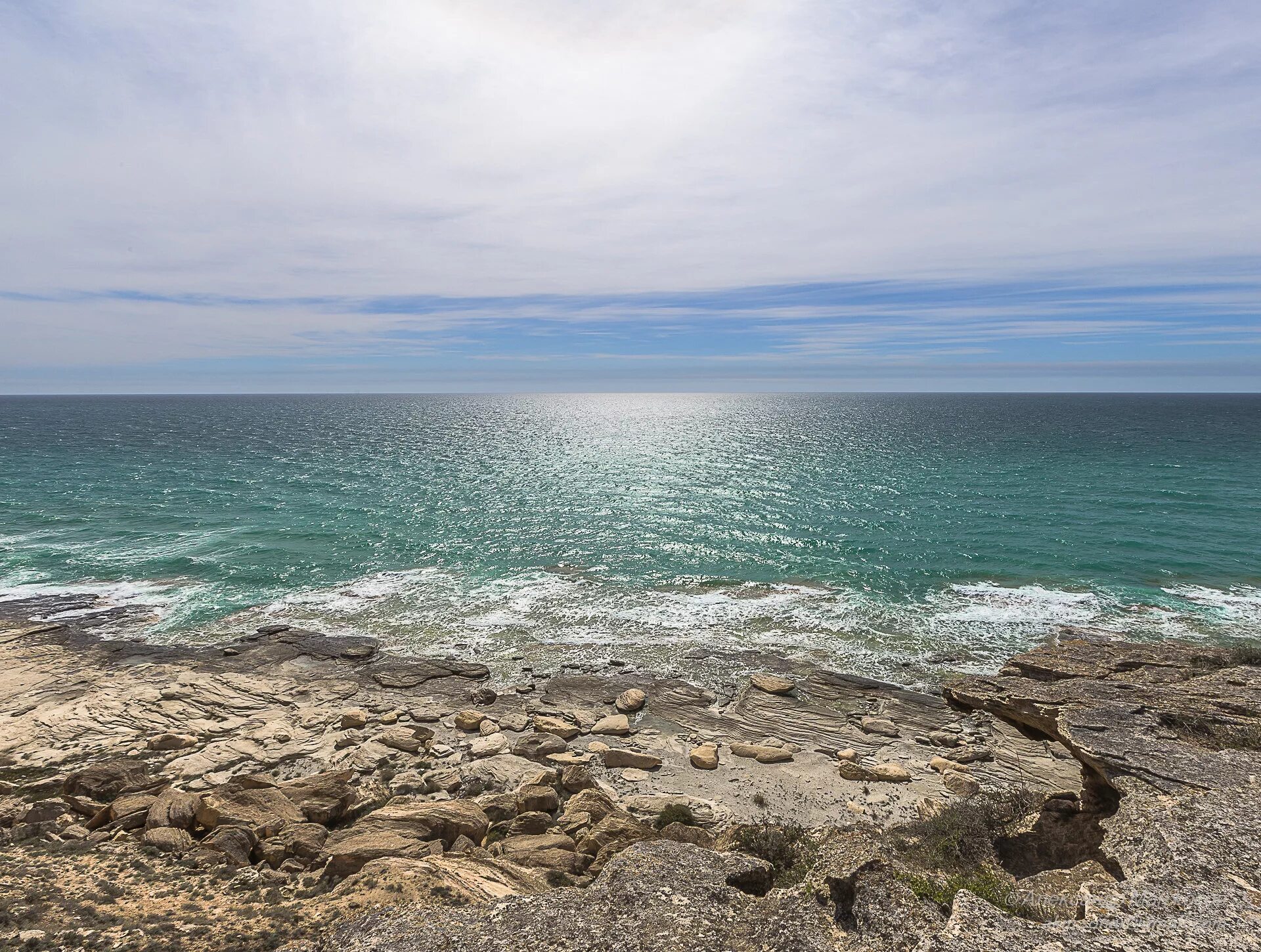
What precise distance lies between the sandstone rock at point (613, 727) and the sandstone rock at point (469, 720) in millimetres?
4028

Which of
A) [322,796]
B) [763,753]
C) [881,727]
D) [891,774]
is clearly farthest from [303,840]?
[881,727]

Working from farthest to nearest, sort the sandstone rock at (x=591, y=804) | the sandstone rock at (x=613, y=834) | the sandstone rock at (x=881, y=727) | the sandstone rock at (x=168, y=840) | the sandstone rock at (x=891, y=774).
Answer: the sandstone rock at (x=881, y=727) < the sandstone rock at (x=891, y=774) < the sandstone rock at (x=591, y=804) < the sandstone rock at (x=613, y=834) < the sandstone rock at (x=168, y=840)

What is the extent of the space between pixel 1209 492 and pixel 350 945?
246ft

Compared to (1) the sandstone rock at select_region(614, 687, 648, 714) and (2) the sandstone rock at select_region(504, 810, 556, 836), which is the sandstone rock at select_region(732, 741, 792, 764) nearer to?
(1) the sandstone rock at select_region(614, 687, 648, 714)

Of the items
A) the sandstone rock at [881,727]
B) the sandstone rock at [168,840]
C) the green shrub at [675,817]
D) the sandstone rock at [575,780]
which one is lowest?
the sandstone rock at [881,727]

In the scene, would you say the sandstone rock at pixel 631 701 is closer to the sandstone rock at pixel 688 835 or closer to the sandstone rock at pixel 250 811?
the sandstone rock at pixel 688 835

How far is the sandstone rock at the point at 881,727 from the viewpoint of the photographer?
832 inches

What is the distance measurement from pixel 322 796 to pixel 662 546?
94.6ft

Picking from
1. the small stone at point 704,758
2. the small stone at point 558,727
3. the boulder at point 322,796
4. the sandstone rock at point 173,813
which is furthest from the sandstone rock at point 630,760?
the sandstone rock at point 173,813

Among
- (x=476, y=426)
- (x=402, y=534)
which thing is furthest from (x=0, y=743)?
(x=476, y=426)

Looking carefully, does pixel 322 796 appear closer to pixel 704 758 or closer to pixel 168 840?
pixel 168 840

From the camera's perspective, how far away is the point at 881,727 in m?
21.4

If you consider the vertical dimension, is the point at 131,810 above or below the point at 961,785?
above

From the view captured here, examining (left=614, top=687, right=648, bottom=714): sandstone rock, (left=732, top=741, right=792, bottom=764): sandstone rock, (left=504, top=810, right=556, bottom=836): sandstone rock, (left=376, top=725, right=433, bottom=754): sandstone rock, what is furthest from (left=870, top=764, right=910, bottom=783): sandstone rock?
(left=376, top=725, right=433, bottom=754): sandstone rock
